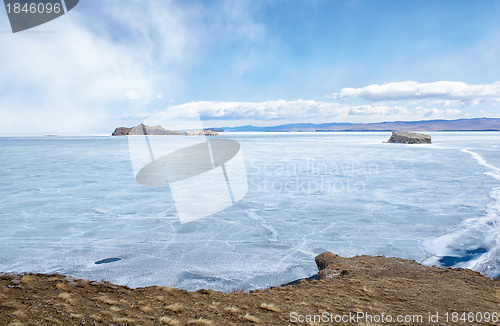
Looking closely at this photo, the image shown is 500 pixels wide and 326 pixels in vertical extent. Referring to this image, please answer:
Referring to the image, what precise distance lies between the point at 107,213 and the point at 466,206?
9.01 metres

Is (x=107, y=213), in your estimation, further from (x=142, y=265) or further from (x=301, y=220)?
(x=301, y=220)

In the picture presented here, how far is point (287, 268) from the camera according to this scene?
14.5 ft

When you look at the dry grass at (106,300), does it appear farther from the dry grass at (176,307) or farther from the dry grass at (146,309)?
the dry grass at (176,307)

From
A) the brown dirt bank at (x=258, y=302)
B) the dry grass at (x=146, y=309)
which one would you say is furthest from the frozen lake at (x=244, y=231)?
the dry grass at (x=146, y=309)

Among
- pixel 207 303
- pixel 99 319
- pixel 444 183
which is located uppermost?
pixel 99 319

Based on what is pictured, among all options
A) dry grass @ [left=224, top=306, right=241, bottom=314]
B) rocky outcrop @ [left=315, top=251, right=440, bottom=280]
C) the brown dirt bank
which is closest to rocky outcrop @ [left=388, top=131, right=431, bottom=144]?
rocky outcrop @ [left=315, top=251, right=440, bottom=280]

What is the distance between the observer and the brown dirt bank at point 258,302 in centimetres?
248

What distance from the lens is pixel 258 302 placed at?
2852 mm

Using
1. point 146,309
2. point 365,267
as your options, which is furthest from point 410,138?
point 146,309

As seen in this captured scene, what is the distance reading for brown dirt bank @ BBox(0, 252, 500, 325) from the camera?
248cm

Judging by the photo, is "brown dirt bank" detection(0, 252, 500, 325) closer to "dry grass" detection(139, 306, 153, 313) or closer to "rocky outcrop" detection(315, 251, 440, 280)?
"dry grass" detection(139, 306, 153, 313)

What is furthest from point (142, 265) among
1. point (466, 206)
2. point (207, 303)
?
point (466, 206)

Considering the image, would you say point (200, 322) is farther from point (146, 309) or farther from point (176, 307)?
point (146, 309)

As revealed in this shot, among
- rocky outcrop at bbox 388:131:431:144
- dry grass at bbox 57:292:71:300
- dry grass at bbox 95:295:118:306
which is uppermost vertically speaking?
dry grass at bbox 57:292:71:300
